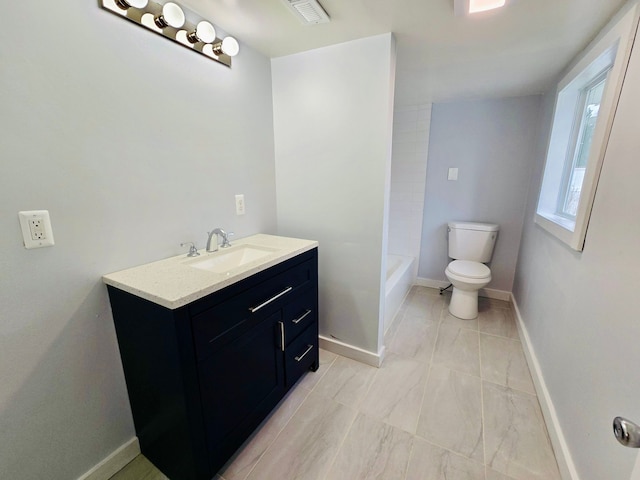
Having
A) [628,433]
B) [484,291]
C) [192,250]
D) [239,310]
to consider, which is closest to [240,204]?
[192,250]

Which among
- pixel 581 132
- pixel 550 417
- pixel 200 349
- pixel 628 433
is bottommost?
pixel 550 417

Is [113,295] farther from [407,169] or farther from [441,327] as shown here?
[407,169]

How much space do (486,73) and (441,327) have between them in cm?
199

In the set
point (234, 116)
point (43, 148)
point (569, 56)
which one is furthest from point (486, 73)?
point (43, 148)

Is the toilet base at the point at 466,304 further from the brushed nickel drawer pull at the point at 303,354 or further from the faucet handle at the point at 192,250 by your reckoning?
the faucet handle at the point at 192,250

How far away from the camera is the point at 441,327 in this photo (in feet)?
7.57

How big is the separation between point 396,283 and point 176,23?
2.26 metres

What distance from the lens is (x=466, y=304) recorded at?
2426mm

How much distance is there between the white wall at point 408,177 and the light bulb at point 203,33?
6.89ft

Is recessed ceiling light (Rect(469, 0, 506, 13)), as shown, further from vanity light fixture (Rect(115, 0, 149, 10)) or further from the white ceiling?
vanity light fixture (Rect(115, 0, 149, 10))

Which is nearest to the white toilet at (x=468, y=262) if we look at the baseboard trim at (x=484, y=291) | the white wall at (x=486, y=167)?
the white wall at (x=486, y=167)

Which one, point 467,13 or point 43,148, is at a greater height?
point 467,13

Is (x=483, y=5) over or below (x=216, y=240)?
over

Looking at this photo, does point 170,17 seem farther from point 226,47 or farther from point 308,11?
point 308,11
